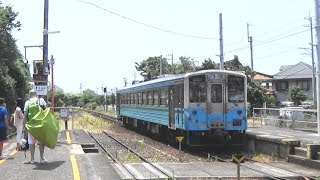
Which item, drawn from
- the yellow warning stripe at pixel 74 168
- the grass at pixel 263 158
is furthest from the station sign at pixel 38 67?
the grass at pixel 263 158

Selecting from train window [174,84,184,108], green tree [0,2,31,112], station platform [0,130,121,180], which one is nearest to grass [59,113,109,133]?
green tree [0,2,31,112]

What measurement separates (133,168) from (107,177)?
8.99 ft

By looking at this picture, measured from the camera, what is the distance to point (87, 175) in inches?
385

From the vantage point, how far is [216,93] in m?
17.9

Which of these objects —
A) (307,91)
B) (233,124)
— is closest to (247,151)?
(233,124)

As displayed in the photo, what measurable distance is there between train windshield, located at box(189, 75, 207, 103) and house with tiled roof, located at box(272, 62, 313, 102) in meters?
48.6

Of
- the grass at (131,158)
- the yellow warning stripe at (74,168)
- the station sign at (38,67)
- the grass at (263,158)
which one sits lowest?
the grass at (263,158)

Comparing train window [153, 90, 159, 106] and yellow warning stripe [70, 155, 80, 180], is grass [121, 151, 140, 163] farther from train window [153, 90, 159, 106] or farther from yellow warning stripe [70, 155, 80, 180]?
train window [153, 90, 159, 106]

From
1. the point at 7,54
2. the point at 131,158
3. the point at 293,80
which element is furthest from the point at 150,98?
the point at 293,80

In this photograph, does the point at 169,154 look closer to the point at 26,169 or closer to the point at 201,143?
the point at 201,143

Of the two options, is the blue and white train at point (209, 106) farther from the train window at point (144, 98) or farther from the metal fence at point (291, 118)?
the train window at point (144, 98)

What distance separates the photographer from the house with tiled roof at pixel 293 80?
65.1m

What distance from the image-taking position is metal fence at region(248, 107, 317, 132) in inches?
837

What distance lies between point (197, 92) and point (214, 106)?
81 cm
